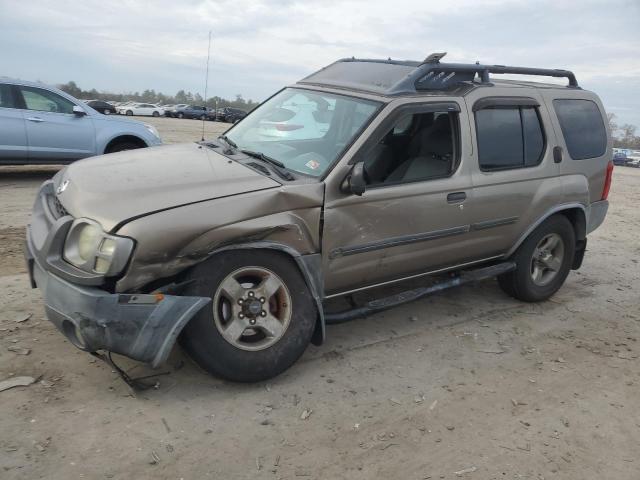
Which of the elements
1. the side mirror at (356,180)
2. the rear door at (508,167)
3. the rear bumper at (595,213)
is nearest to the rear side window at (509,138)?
the rear door at (508,167)

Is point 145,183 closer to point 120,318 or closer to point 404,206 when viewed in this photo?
point 120,318

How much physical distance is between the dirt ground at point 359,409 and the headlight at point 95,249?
0.80 metres

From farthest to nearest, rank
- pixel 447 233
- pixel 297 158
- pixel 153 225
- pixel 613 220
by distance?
pixel 613 220 < pixel 447 233 < pixel 297 158 < pixel 153 225

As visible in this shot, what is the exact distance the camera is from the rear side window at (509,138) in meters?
4.48

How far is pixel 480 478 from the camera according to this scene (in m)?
2.88

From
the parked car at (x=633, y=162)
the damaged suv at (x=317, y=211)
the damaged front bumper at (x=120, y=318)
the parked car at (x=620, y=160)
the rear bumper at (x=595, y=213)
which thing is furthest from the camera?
the parked car at (x=633, y=162)

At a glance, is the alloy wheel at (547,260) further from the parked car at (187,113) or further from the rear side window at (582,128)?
the parked car at (187,113)

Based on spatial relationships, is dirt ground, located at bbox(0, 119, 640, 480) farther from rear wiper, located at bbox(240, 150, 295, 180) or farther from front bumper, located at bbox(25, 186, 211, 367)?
rear wiper, located at bbox(240, 150, 295, 180)

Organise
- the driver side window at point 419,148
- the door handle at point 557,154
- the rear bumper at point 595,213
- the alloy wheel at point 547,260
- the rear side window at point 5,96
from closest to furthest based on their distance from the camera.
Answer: the driver side window at point 419,148 < the door handle at point 557,154 < the alloy wheel at point 547,260 < the rear bumper at point 595,213 < the rear side window at point 5,96

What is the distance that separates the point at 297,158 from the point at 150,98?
82067 mm

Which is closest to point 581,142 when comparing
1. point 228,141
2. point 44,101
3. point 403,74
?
point 403,74

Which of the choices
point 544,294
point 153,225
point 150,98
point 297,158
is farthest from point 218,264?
point 150,98

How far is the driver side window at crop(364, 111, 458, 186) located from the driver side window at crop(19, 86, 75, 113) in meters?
6.70

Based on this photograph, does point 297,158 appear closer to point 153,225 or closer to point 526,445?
point 153,225
